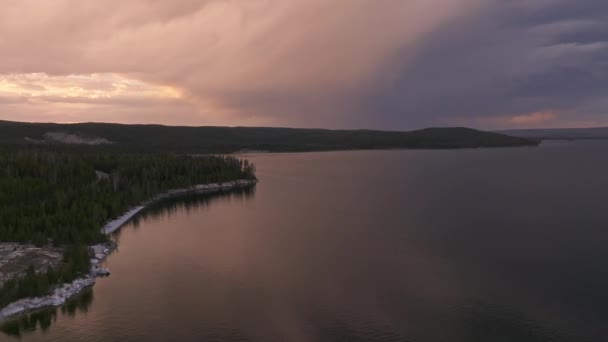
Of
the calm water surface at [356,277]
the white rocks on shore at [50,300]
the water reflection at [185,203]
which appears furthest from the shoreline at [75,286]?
the water reflection at [185,203]

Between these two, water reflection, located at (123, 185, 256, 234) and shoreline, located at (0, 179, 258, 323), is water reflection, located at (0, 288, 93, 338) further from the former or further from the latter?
water reflection, located at (123, 185, 256, 234)

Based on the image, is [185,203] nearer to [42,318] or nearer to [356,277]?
[356,277]

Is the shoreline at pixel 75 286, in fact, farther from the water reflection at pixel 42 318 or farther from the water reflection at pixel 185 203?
the water reflection at pixel 185 203

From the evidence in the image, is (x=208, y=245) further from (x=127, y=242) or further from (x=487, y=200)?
(x=487, y=200)

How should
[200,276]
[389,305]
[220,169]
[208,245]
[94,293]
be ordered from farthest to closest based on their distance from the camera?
[220,169], [208,245], [200,276], [94,293], [389,305]

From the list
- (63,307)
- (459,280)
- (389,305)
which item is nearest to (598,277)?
(459,280)

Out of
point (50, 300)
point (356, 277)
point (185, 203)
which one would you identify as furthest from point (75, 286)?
point (185, 203)
